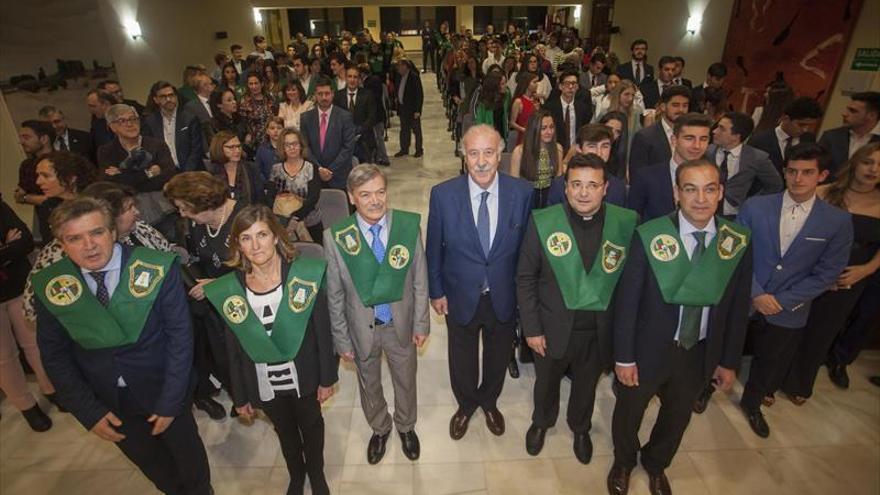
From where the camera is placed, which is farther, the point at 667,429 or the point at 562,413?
the point at 562,413

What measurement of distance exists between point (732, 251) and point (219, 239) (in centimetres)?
254

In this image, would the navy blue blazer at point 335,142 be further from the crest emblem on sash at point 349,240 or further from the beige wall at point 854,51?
the beige wall at point 854,51

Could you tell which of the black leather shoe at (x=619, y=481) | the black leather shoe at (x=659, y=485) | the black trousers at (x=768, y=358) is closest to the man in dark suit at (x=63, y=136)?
the black leather shoe at (x=619, y=481)

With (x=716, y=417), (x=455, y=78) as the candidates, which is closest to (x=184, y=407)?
(x=716, y=417)

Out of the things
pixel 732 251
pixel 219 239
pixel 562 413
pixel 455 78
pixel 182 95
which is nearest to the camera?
pixel 732 251

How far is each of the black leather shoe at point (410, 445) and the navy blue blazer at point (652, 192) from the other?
2.08 meters

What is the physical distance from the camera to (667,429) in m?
2.35

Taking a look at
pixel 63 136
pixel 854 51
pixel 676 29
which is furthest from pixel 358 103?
pixel 676 29

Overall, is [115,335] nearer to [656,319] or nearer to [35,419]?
[35,419]

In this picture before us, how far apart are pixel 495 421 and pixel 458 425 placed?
0.24 m

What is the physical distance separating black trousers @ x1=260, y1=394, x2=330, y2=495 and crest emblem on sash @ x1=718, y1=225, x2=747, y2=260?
6.55 feet

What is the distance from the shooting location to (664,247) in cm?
199

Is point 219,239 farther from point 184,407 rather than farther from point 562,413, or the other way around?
point 562,413

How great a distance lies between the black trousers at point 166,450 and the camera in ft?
6.79
